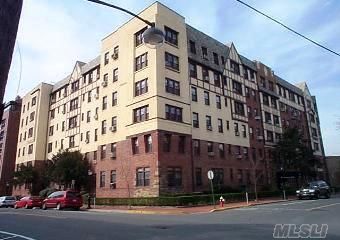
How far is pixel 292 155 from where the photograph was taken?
49281 millimetres

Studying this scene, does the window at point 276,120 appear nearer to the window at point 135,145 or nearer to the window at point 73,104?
the window at point 135,145

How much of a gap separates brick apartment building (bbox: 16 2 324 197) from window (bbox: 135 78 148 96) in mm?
105

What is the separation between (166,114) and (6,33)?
106ft

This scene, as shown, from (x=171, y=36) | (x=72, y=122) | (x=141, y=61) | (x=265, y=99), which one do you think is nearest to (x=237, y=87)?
(x=265, y=99)

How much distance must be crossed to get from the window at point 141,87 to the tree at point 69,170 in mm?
13113

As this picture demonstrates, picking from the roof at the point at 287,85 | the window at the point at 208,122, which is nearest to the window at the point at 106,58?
the window at the point at 208,122

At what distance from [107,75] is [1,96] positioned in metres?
41.4

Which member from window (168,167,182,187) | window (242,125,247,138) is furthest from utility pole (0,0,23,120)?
window (242,125,247,138)

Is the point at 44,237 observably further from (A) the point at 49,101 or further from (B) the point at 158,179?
(A) the point at 49,101

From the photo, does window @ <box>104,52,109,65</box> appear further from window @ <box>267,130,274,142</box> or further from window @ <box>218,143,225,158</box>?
window @ <box>267,130,274,142</box>

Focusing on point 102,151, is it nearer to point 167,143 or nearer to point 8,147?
point 167,143

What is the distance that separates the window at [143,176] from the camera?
33734mm

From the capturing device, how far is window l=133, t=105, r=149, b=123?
35.5 m

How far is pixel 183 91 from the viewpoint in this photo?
125ft
